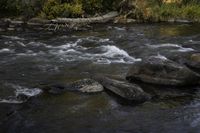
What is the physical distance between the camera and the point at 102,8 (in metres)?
28.4

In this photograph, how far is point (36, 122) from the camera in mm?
10906

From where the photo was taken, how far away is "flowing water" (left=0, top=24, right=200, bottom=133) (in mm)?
10805

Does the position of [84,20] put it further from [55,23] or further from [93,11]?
[93,11]

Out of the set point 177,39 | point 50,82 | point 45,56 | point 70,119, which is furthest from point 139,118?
point 177,39

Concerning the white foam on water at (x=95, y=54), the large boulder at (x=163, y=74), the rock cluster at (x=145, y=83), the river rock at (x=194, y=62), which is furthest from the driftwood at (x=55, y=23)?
the rock cluster at (x=145, y=83)

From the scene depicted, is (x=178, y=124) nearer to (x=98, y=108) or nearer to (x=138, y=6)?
(x=98, y=108)

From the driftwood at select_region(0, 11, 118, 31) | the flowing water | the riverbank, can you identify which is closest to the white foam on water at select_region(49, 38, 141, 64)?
the flowing water

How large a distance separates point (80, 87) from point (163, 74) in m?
2.65

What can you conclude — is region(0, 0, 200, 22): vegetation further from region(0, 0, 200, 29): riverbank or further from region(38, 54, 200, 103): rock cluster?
region(38, 54, 200, 103): rock cluster

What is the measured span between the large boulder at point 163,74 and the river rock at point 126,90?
867 millimetres

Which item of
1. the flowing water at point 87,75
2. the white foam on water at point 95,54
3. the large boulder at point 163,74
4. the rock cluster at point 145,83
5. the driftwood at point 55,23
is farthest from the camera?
the driftwood at point 55,23

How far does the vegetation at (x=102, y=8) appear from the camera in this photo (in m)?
26.9

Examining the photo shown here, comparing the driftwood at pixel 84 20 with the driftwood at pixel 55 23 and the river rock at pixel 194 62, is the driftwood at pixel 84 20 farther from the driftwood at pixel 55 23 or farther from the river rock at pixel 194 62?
the river rock at pixel 194 62

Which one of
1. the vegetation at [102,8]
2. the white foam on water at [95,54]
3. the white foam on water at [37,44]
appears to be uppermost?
the vegetation at [102,8]
